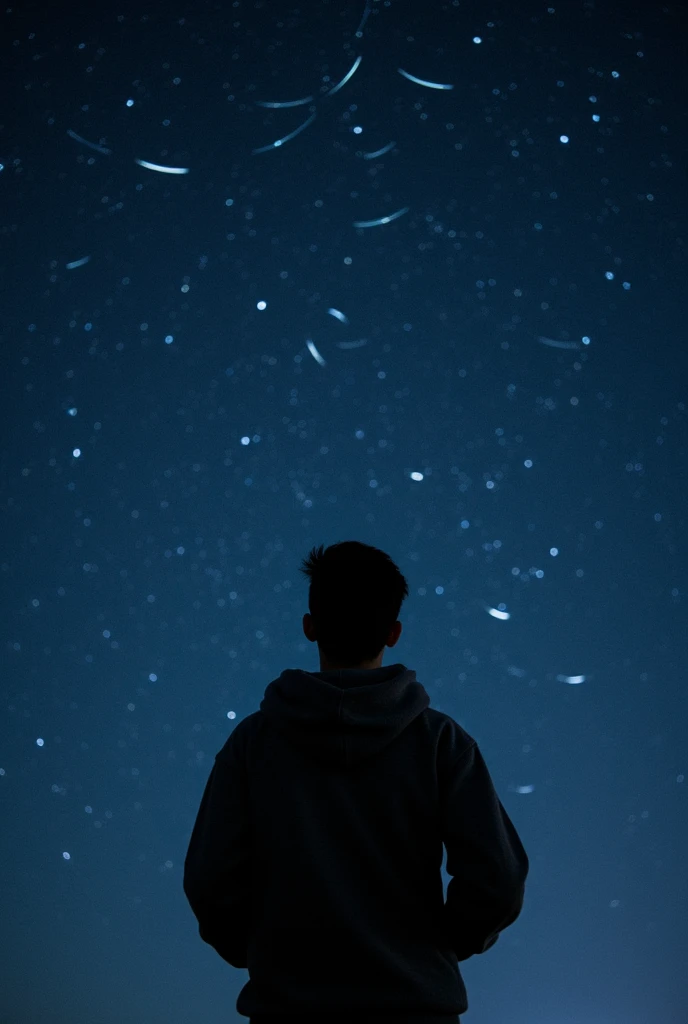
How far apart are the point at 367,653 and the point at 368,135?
5.75ft

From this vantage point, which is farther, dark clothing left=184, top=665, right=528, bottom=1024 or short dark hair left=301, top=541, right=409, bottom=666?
short dark hair left=301, top=541, right=409, bottom=666

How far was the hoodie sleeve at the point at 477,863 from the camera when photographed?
0.68m

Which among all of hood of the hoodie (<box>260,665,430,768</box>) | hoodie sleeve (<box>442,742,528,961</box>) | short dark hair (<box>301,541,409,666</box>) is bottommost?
hoodie sleeve (<box>442,742,528,961</box>)

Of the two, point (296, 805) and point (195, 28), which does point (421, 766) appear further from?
point (195, 28)

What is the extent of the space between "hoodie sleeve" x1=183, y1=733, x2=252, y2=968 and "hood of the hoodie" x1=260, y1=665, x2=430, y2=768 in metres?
0.07

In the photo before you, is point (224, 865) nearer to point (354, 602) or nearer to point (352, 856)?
point (352, 856)

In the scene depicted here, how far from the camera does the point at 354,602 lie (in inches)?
29.8

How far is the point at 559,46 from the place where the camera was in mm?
2111

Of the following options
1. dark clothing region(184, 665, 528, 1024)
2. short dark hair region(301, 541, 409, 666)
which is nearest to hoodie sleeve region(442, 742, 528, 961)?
dark clothing region(184, 665, 528, 1024)

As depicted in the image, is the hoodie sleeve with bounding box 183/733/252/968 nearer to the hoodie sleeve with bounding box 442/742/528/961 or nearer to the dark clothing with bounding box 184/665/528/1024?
the dark clothing with bounding box 184/665/528/1024

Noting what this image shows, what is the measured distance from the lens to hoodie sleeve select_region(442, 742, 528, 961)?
0.68m

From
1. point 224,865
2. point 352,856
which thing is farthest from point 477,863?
point 224,865

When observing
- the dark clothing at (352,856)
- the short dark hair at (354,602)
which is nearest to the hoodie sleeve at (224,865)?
the dark clothing at (352,856)

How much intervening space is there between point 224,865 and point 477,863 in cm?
24
